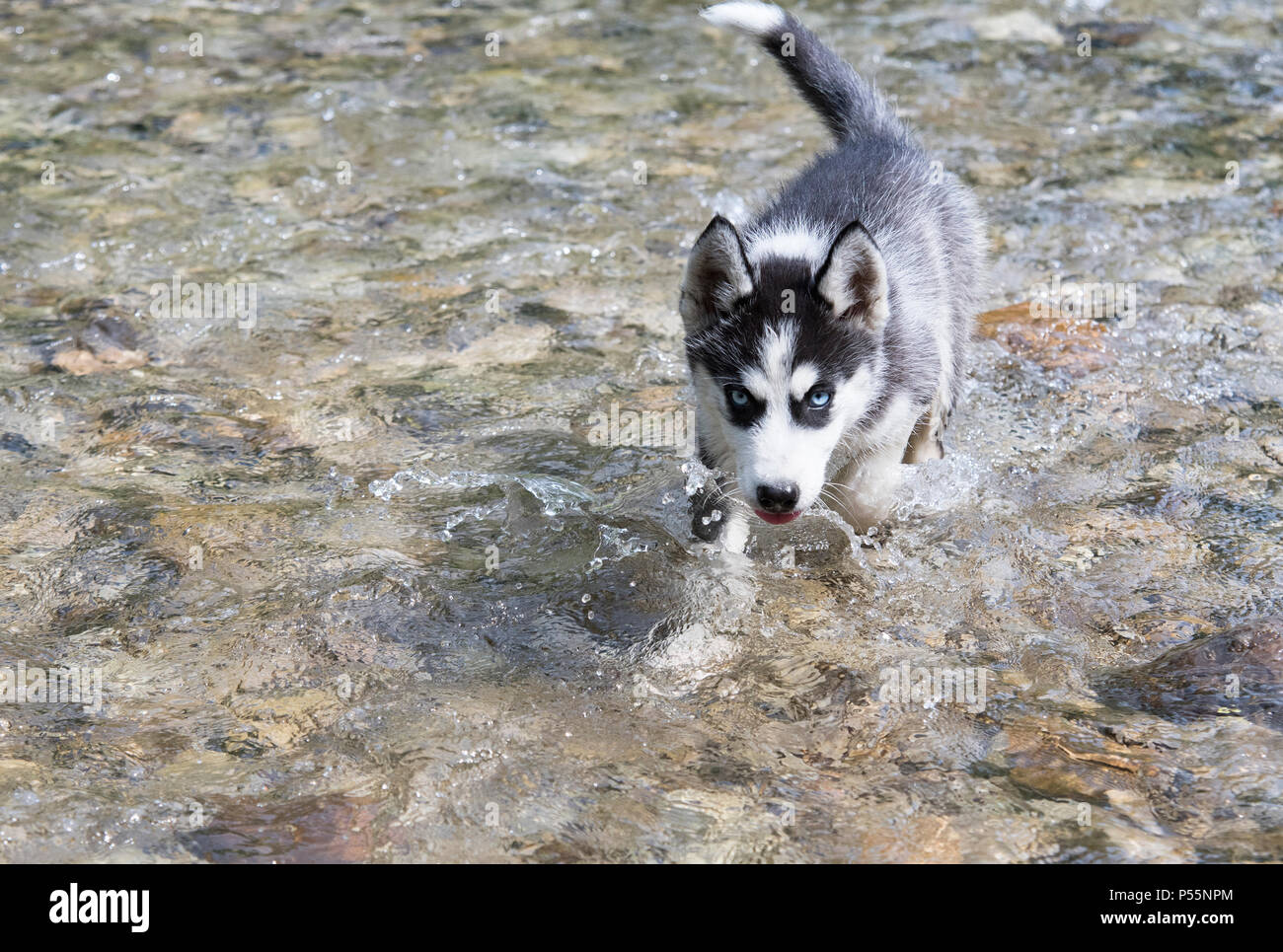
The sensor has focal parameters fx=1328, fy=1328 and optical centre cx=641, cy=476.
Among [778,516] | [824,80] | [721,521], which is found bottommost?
[721,521]

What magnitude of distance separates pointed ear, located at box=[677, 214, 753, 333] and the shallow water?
66 cm

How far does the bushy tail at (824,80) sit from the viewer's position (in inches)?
180

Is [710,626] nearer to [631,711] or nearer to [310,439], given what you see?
[631,711]

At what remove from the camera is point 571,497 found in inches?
170

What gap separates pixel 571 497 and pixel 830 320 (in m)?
1.10

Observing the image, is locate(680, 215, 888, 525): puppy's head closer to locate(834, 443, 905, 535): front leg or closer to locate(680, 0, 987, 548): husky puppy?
locate(680, 0, 987, 548): husky puppy

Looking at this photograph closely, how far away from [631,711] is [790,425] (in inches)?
33.7

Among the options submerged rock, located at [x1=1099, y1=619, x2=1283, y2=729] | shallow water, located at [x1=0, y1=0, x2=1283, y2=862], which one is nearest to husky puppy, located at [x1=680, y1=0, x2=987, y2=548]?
shallow water, located at [x1=0, y1=0, x2=1283, y2=862]

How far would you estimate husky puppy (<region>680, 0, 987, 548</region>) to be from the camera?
354cm

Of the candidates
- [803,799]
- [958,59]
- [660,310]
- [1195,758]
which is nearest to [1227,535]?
[1195,758]

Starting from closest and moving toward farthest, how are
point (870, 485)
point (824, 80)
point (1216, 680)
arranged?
point (1216, 680) → point (870, 485) → point (824, 80)

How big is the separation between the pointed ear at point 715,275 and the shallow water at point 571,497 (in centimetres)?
66

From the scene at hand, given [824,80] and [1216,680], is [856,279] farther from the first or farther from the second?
[824,80]

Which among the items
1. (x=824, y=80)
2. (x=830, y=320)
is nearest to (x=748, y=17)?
(x=824, y=80)
